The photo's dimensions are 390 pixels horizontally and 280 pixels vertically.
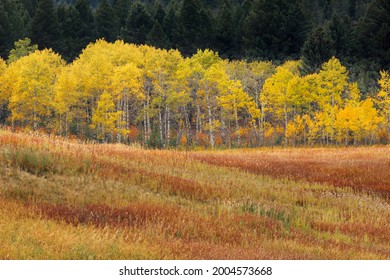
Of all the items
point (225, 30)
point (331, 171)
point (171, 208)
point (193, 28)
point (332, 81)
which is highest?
point (193, 28)

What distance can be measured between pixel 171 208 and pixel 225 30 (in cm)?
6695

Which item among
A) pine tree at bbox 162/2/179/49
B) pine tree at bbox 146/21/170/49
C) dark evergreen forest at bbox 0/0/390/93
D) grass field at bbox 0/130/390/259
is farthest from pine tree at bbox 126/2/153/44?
grass field at bbox 0/130/390/259

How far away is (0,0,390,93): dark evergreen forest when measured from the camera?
65750 mm

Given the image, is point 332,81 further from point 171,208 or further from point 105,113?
point 171,208

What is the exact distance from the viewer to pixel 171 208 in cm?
1149

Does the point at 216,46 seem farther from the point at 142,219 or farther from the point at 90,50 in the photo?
the point at 142,219

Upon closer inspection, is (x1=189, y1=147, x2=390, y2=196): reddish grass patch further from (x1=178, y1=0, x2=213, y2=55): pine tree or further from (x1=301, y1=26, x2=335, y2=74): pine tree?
(x1=178, y1=0, x2=213, y2=55): pine tree

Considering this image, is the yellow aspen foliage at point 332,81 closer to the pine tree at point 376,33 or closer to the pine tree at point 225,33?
the pine tree at point 376,33

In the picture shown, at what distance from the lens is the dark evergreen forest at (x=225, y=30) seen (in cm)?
6575

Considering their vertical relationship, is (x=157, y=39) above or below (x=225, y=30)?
below

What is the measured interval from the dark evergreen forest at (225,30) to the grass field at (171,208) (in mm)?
49437

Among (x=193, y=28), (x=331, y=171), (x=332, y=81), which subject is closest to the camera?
(x=331, y=171)

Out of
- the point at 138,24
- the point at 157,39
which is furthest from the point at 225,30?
the point at 138,24

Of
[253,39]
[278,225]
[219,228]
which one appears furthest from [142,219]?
[253,39]
